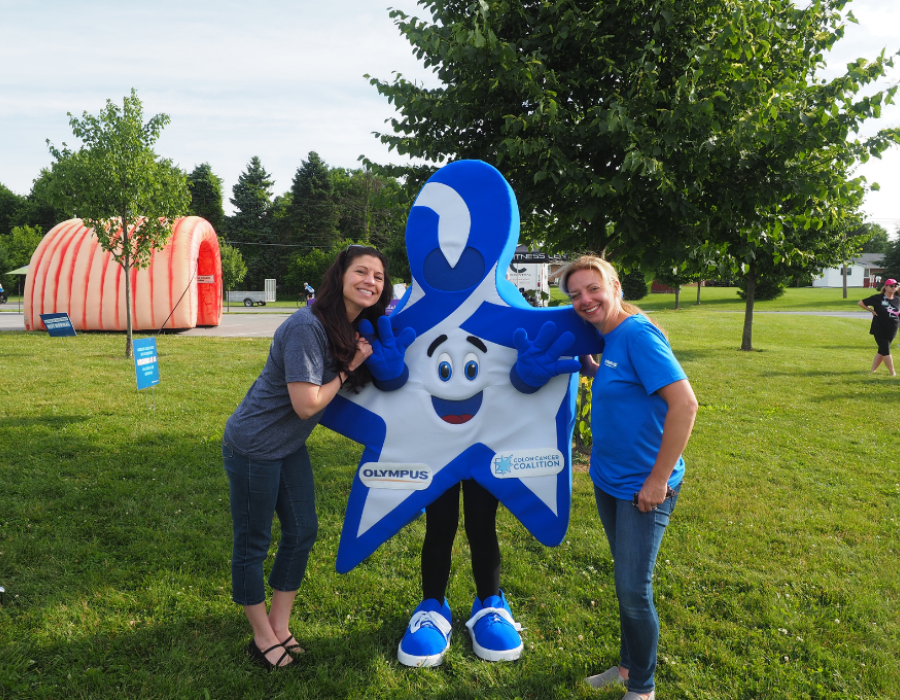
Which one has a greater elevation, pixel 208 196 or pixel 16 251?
pixel 208 196

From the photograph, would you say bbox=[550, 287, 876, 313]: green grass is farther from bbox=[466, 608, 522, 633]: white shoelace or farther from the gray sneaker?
the gray sneaker

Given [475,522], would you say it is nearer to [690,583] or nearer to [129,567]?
[690,583]

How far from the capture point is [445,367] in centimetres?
313

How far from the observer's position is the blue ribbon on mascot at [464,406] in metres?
3.08

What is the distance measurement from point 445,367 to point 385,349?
0.34 meters

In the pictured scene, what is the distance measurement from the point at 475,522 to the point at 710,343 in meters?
17.4

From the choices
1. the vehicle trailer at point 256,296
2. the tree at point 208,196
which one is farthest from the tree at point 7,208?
the vehicle trailer at point 256,296

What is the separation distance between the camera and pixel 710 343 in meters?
18.6

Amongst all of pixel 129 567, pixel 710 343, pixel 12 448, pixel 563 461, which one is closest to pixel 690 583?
pixel 563 461

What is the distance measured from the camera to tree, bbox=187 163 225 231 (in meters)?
51.6

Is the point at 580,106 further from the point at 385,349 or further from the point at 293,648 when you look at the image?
the point at 293,648

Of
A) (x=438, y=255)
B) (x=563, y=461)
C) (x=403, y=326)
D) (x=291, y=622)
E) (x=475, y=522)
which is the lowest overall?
(x=291, y=622)

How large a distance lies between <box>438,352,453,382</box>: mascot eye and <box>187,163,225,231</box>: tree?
53.4m

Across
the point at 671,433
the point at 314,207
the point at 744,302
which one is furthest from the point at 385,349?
the point at 314,207
